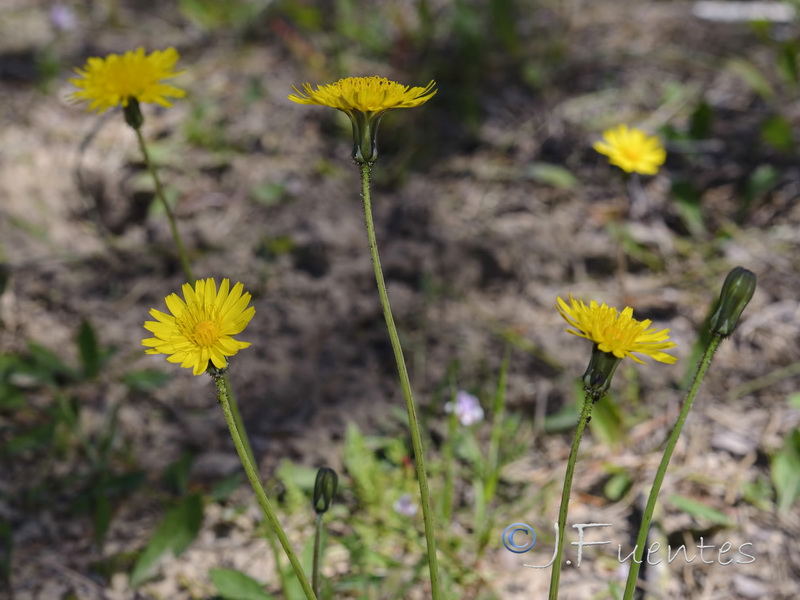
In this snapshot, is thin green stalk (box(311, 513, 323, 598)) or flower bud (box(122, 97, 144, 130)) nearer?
thin green stalk (box(311, 513, 323, 598))

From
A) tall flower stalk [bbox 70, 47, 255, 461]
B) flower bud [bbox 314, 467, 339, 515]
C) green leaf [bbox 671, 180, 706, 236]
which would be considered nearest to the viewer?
flower bud [bbox 314, 467, 339, 515]

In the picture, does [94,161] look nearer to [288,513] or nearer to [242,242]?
[242,242]

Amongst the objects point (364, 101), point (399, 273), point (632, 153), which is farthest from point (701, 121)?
point (364, 101)

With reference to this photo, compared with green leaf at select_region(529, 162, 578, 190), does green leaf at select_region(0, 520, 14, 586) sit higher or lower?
lower

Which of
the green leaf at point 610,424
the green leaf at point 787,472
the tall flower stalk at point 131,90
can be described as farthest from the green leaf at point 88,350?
the green leaf at point 787,472

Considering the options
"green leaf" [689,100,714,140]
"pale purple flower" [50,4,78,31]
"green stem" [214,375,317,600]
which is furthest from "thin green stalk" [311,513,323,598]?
"pale purple flower" [50,4,78,31]

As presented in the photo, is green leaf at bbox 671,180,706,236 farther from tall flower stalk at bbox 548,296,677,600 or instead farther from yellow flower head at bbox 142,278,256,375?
yellow flower head at bbox 142,278,256,375

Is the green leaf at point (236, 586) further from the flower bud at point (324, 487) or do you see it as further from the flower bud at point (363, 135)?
the flower bud at point (363, 135)

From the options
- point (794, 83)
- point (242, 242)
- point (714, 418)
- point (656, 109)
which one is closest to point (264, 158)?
point (242, 242)
